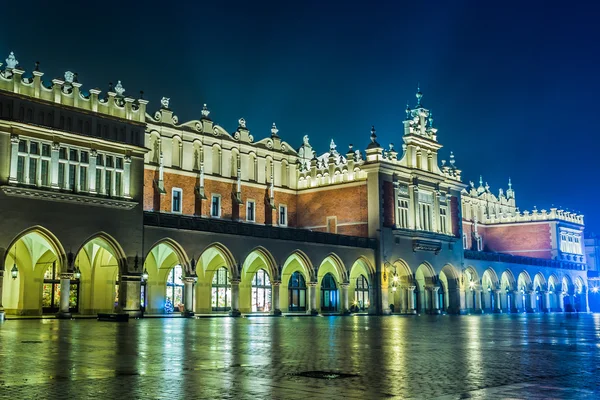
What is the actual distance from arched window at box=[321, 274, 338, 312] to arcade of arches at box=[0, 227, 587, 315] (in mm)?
87

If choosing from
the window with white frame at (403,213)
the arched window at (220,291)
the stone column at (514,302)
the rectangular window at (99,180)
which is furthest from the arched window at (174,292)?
the stone column at (514,302)

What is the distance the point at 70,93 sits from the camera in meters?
40.3

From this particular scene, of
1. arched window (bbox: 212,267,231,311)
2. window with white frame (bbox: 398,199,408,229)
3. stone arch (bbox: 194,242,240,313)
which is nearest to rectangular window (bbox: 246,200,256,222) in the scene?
arched window (bbox: 212,267,231,311)

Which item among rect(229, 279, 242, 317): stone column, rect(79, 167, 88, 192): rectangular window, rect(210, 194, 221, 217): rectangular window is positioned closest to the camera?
rect(79, 167, 88, 192): rectangular window

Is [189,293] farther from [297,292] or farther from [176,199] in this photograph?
[297,292]

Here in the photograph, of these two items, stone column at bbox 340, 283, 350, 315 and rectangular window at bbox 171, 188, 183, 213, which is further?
stone column at bbox 340, 283, 350, 315

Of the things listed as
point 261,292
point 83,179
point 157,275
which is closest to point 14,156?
point 83,179

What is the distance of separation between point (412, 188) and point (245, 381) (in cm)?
5332

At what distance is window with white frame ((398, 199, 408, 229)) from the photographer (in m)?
60.5

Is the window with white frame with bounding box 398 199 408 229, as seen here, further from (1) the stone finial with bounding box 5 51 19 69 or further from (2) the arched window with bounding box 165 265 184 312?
(1) the stone finial with bounding box 5 51 19 69

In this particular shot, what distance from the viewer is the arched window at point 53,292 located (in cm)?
4516


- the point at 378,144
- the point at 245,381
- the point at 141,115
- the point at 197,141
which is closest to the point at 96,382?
the point at 245,381

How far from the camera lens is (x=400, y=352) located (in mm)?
15664

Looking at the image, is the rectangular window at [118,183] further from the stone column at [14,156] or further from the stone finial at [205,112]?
Answer: the stone finial at [205,112]
